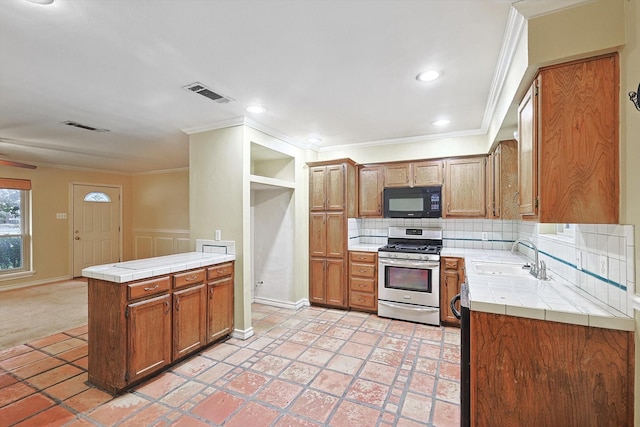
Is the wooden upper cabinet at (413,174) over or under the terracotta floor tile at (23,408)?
over

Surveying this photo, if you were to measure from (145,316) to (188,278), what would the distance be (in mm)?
480

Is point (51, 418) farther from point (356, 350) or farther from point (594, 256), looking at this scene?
point (594, 256)

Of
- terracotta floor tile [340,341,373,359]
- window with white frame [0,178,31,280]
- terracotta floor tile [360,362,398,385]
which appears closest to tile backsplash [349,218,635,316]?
terracotta floor tile [360,362,398,385]

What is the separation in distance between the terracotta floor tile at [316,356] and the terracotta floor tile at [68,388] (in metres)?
1.78

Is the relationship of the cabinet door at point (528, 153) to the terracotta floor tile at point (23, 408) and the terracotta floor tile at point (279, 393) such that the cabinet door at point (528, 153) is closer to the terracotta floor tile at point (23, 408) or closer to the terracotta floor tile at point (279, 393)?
the terracotta floor tile at point (279, 393)

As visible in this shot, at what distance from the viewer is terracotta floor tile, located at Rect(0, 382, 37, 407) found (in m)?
2.22

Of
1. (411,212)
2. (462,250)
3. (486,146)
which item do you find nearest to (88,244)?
(411,212)

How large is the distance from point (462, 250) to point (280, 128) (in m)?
2.89

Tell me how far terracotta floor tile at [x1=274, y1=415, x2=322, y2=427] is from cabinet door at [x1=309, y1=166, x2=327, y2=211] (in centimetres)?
279

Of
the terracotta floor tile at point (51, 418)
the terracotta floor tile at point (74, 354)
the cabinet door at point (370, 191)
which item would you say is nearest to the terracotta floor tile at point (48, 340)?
the terracotta floor tile at point (74, 354)

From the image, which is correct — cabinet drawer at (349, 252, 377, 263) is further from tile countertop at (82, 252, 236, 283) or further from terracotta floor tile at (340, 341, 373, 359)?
tile countertop at (82, 252, 236, 283)

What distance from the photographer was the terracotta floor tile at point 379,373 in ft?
8.26

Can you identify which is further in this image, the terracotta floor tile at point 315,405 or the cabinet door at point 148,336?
the cabinet door at point 148,336

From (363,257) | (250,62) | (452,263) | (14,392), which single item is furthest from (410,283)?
(14,392)
